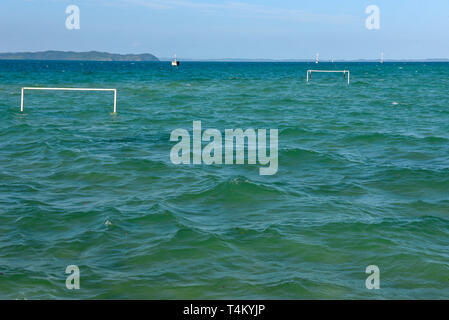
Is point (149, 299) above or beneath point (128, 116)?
beneath

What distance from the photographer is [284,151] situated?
19.6 meters

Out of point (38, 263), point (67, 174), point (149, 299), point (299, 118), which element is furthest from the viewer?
point (299, 118)

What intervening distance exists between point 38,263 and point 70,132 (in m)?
16.4

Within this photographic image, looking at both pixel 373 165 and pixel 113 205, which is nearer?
pixel 113 205

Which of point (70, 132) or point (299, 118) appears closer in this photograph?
point (70, 132)

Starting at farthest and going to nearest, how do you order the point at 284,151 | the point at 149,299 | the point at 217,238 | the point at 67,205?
the point at 284,151 → the point at 67,205 → the point at 217,238 → the point at 149,299

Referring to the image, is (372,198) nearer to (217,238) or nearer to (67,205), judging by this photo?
(217,238)

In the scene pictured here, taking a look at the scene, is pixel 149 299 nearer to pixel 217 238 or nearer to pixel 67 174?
pixel 217 238

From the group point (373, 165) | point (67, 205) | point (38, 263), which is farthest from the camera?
point (373, 165)

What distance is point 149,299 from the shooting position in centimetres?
794

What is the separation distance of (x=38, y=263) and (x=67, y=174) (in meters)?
7.00

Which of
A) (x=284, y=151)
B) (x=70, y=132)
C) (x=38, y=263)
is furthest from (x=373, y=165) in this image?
(x=70, y=132)
